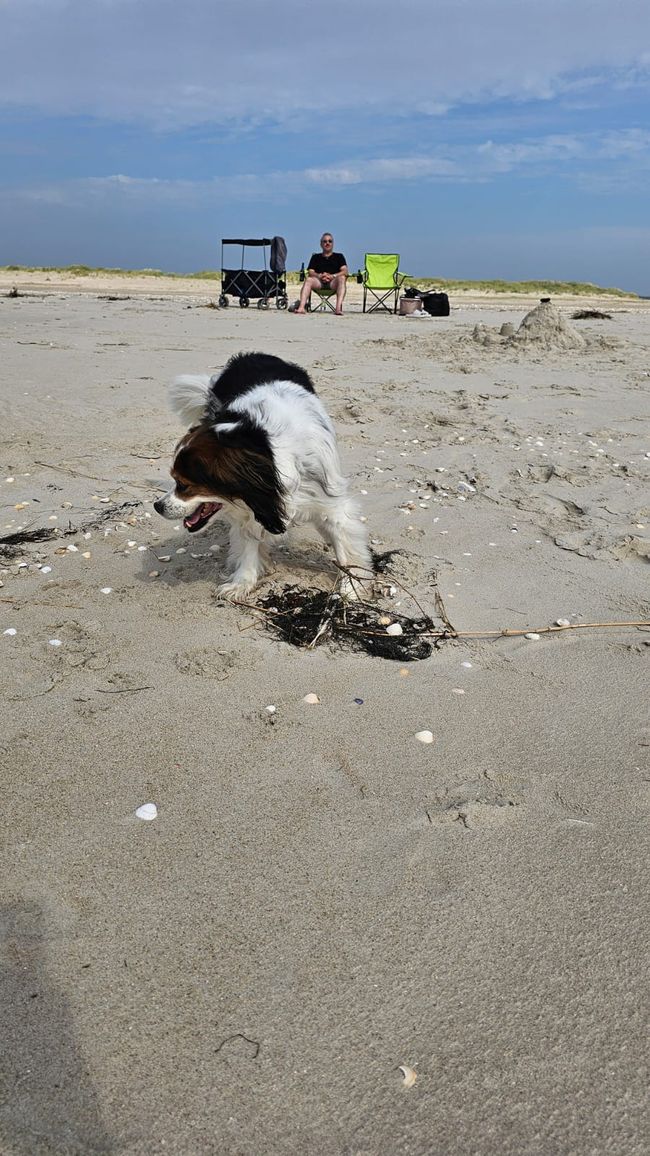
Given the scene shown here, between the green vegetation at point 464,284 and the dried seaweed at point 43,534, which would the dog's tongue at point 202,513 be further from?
the green vegetation at point 464,284

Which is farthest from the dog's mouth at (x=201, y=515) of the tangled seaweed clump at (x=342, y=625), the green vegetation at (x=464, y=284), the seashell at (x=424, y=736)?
the green vegetation at (x=464, y=284)

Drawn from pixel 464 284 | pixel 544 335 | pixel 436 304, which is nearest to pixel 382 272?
pixel 436 304

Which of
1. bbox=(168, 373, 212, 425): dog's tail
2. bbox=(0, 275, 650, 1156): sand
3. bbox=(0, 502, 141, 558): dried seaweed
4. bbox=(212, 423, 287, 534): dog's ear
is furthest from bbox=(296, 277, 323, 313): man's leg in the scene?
bbox=(212, 423, 287, 534): dog's ear

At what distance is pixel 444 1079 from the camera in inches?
62.9

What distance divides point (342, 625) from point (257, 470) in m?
0.78

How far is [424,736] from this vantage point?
2.74 metres

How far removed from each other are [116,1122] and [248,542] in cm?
264

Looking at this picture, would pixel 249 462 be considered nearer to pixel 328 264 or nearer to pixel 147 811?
pixel 147 811

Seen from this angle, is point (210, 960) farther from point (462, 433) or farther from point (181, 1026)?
point (462, 433)

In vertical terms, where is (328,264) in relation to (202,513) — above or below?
above

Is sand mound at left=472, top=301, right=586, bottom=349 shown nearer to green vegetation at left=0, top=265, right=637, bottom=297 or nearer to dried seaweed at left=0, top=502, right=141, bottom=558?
dried seaweed at left=0, top=502, right=141, bottom=558

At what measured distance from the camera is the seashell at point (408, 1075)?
159 cm

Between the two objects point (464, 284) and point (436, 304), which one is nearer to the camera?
point (436, 304)

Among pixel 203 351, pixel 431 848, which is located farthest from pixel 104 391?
pixel 431 848
